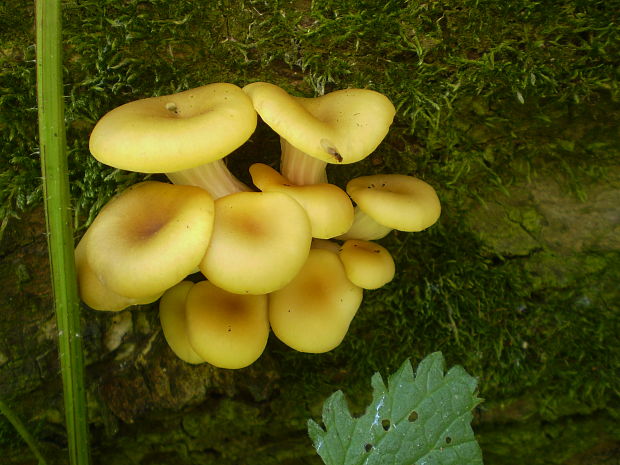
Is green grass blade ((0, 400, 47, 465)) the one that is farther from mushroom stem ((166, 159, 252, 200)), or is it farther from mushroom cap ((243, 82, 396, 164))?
mushroom cap ((243, 82, 396, 164))

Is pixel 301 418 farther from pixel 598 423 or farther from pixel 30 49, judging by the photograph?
pixel 30 49

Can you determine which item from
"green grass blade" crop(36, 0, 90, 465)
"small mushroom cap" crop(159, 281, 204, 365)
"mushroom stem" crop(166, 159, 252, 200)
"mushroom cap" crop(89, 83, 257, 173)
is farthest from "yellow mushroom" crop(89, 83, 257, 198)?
"small mushroom cap" crop(159, 281, 204, 365)

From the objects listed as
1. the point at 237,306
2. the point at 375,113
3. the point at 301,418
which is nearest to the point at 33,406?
the point at 237,306

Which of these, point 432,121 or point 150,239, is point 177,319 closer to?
point 150,239

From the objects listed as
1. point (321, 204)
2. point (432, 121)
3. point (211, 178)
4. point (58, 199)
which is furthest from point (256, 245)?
point (432, 121)

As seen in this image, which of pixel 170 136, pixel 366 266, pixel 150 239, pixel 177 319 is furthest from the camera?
pixel 177 319

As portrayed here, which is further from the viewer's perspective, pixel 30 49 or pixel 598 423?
pixel 598 423

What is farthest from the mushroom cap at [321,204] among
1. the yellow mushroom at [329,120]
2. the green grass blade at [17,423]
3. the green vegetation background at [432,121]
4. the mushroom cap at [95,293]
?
the green grass blade at [17,423]
